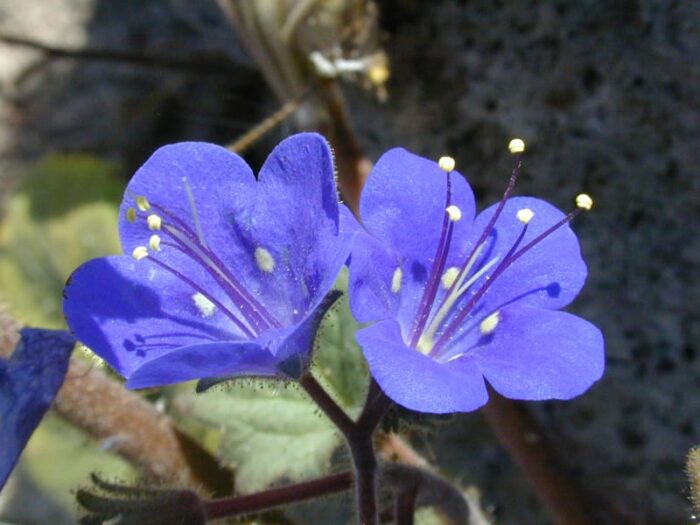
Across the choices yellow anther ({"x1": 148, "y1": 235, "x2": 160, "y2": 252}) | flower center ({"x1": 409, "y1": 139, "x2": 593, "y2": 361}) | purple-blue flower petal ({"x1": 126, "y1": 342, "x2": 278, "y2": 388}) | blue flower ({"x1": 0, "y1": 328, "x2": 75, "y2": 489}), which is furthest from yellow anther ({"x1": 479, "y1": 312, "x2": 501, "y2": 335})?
blue flower ({"x1": 0, "y1": 328, "x2": 75, "y2": 489})

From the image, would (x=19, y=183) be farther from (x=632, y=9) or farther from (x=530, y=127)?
(x=632, y=9)

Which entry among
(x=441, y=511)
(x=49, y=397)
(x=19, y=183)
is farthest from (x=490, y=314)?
(x=19, y=183)

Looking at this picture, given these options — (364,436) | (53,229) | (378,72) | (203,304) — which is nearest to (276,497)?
(364,436)

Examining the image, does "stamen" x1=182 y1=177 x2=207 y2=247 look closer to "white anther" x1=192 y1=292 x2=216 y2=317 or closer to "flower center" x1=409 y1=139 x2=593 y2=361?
"white anther" x1=192 y1=292 x2=216 y2=317

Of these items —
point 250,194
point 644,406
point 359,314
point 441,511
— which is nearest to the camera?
point 359,314

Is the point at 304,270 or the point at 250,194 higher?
the point at 250,194

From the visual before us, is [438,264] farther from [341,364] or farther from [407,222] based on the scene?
[341,364]

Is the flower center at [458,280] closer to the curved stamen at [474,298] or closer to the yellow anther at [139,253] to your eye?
the curved stamen at [474,298]
